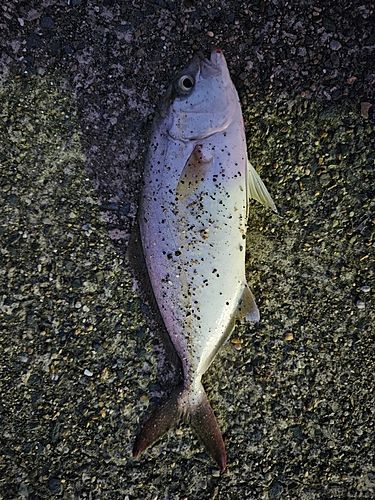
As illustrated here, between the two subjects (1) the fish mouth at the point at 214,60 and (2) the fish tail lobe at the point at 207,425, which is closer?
(1) the fish mouth at the point at 214,60

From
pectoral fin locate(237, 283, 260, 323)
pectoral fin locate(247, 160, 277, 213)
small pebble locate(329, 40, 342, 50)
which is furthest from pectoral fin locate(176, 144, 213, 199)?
small pebble locate(329, 40, 342, 50)

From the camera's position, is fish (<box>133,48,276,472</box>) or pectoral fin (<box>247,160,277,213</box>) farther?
pectoral fin (<box>247,160,277,213</box>)

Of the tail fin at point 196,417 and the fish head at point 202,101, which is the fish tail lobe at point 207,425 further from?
the fish head at point 202,101

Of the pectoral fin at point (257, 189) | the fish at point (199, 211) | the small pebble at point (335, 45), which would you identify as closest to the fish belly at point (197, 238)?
the fish at point (199, 211)

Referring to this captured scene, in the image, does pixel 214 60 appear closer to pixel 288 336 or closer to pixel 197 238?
pixel 197 238

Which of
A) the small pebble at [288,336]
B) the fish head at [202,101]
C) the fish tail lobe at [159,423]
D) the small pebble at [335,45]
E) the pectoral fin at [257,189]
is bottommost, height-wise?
the fish tail lobe at [159,423]

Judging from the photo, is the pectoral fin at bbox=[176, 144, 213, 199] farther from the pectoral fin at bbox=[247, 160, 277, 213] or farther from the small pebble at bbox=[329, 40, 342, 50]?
the small pebble at bbox=[329, 40, 342, 50]
